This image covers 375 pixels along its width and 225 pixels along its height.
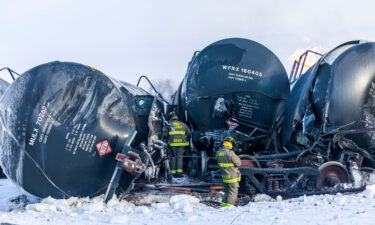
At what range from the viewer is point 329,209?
188 inches

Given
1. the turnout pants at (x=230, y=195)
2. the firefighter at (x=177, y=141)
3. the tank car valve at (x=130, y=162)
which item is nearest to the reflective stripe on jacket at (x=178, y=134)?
the firefighter at (x=177, y=141)

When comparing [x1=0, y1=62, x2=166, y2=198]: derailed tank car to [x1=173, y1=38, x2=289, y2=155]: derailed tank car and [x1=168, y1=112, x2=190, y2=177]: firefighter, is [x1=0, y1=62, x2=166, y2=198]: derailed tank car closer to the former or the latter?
[x1=168, y1=112, x2=190, y2=177]: firefighter

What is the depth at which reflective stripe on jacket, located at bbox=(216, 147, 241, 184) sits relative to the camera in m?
6.07

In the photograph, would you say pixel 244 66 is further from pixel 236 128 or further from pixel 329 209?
pixel 329 209

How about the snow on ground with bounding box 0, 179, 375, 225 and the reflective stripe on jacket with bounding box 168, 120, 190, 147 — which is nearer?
the snow on ground with bounding box 0, 179, 375, 225

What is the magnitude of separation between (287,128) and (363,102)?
4.53ft

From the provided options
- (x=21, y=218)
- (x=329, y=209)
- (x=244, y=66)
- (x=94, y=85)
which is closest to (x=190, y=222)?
(x=329, y=209)

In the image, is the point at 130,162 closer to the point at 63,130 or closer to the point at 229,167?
the point at 63,130

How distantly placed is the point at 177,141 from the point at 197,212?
2656mm

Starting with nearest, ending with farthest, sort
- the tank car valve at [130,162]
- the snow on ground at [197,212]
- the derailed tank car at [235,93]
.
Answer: the snow on ground at [197,212], the tank car valve at [130,162], the derailed tank car at [235,93]

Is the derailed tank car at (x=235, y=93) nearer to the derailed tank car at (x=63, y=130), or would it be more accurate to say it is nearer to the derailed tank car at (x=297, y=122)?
the derailed tank car at (x=297, y=122)

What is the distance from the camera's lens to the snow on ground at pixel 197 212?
14.6 feet

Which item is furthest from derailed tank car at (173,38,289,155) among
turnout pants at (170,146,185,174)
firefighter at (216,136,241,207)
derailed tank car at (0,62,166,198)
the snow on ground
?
the snow on ground

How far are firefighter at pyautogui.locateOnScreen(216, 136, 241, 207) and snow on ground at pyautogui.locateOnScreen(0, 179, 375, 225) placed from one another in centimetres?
55
